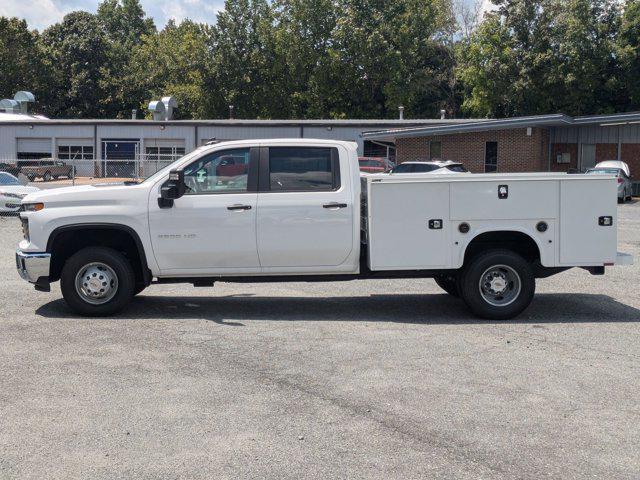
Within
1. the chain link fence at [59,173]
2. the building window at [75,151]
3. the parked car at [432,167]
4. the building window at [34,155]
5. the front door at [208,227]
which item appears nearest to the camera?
the front door at [208,227]

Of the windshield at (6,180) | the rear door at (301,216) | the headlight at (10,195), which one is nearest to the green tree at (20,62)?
the windshield at (6,180)

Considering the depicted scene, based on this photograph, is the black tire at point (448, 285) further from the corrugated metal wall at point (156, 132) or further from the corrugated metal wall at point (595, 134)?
the corrugated metal wall at point (156, 132)

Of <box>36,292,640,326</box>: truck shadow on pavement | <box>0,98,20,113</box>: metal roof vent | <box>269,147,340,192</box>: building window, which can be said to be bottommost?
<box>36,292,640,326</box>: truck shadow on pavement

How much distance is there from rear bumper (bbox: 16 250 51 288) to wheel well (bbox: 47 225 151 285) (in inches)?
4.2

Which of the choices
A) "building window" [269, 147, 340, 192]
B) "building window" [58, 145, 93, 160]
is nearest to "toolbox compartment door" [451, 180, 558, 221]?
"building window" [269, 147, 340, 192]

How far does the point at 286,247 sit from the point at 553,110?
4879 cm

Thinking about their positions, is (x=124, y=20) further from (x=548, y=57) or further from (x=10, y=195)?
(x=10, y=195)

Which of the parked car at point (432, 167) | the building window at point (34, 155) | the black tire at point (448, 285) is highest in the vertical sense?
the building window at point (34, 155)

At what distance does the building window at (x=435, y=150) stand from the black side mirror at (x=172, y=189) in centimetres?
3356

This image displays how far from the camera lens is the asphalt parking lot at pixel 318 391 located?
490cm

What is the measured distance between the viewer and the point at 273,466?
480cm

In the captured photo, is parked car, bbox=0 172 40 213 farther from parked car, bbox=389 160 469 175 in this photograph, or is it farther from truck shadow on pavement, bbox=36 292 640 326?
truck shadow on pavement, bbox=36 292 640 326

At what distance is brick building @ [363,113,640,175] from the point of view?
Result: 124 feet

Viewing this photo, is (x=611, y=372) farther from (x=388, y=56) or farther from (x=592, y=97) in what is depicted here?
(x=388, y=56)
